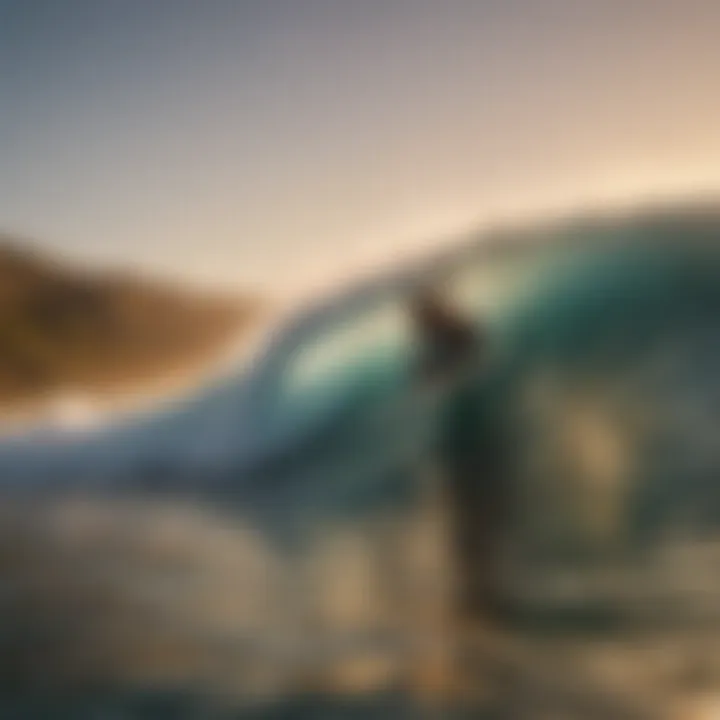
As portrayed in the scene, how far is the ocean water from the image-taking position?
1148mm

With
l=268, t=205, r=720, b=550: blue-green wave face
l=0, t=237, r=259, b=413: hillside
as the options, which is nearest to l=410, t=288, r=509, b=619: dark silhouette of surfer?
l=268, t=205, r=720, b=550: blue-green wave face

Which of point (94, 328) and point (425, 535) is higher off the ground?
point (94, 328)

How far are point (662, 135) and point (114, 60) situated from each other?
2.30 ft

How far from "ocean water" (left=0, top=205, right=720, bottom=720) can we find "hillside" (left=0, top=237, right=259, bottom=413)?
0.08 meters

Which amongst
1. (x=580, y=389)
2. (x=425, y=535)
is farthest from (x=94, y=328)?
(x=580, y=389)

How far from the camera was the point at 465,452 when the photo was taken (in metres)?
1.22

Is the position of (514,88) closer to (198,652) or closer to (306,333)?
(306,333)

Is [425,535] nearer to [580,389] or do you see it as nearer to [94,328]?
[580,389]

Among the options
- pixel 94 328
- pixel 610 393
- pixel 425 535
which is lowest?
pixel 425 535

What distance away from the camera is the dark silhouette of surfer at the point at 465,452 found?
119 cm

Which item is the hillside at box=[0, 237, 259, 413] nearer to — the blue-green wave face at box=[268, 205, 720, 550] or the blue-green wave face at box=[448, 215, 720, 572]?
the blue-green wave face at box=[268, 205, 720, 550]

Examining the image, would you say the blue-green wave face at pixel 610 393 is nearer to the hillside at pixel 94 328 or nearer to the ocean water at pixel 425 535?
the ocean water at pixel 425 535

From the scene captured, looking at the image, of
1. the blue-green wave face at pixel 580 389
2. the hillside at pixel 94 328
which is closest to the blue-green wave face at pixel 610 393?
the blue-green wave face at pixel 580 389

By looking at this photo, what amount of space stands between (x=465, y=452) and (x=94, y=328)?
0.49 meters
